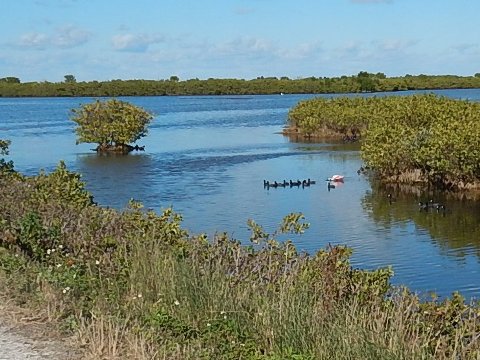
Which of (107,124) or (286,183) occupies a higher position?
(107,124)

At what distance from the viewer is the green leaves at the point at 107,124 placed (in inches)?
1690

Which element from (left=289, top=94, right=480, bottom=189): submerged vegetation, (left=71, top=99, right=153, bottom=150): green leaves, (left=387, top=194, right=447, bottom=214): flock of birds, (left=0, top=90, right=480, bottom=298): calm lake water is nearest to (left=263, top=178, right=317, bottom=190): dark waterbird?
(left=0, top=90, right=480, bottom=298): calm lake water

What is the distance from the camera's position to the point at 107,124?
1693 inches

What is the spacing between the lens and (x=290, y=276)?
797 cm

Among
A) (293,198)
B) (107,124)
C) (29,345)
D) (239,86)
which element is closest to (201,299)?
(29,345)

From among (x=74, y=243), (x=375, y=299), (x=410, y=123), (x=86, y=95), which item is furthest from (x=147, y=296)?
(x=86, y=95)

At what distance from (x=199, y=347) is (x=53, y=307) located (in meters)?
1.52

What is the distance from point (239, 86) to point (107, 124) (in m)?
123

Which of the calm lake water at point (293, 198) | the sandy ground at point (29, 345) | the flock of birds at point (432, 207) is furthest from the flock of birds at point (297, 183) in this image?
the sandy ground at point (29, 345)

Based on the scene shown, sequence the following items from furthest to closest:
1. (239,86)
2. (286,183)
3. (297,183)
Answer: (239,86), (297,183), (286,183)

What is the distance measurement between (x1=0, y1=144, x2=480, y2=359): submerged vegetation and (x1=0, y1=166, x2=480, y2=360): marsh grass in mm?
13

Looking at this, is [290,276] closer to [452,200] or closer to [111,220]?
[111,220]

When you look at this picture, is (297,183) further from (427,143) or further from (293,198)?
(427,143)

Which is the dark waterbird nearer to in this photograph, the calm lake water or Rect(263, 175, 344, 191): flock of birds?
Rect(263, 175, 344, 191): flock of birds
